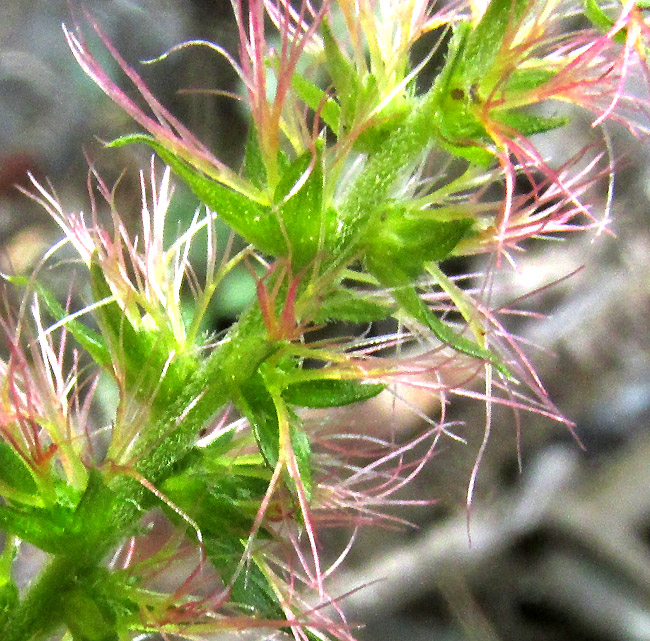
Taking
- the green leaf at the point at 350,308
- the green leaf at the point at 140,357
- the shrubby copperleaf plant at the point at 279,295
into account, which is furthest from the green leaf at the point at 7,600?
the green leaf at the point at 350,308

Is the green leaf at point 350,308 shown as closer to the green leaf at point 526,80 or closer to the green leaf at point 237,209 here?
the green leaf at point 237,209

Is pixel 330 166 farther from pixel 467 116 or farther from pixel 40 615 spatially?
pixel 40 615

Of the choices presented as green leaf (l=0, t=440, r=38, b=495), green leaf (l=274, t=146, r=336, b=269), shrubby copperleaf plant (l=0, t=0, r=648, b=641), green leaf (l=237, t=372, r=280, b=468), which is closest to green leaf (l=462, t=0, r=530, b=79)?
shrubby copperleaf plant (l=0, t=0, r=648, b=641)

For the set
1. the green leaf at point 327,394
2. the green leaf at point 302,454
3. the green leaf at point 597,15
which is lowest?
the green leaf at point 302,454

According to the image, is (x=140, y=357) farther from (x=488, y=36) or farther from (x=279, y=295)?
(x=488, y=36)

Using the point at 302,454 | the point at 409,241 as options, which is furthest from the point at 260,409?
the point at 409,241

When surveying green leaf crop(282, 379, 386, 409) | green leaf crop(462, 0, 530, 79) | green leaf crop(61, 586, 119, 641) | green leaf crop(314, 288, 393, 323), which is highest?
green leaf crop(462, 0, 530, 79)

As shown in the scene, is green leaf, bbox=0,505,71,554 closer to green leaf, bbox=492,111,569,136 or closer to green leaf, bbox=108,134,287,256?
green leaf, bbox=108,134,287,256
